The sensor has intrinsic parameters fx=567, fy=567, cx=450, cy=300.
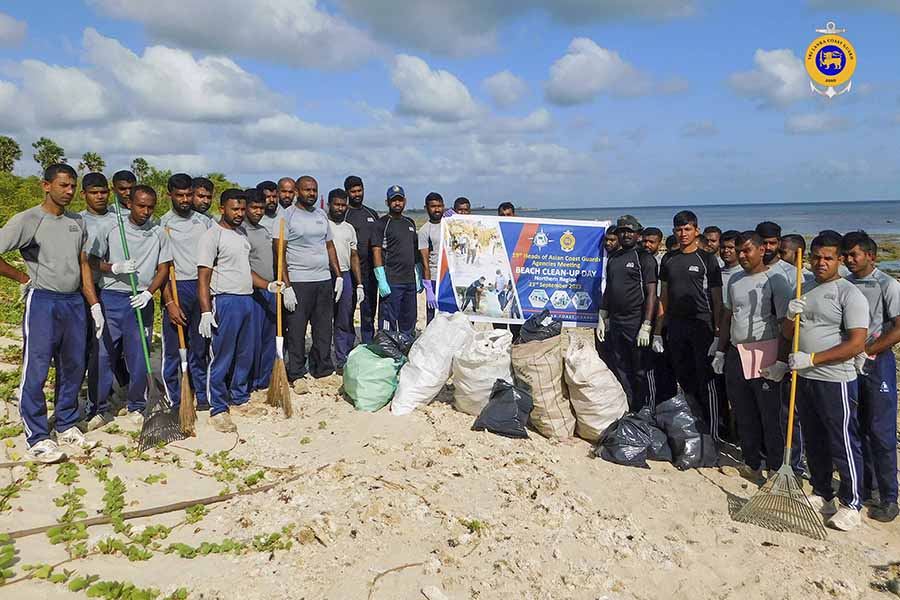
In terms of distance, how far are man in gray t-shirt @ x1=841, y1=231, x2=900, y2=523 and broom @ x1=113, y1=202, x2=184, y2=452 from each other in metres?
5.22

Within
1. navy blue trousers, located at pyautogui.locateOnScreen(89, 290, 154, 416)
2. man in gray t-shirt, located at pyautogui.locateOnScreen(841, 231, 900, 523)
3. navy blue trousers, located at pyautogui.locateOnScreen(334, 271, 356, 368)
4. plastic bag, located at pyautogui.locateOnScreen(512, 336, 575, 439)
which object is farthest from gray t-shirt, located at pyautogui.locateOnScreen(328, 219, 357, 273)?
man in gray t-shirt, located at pyautogui.locateOnScreen(841, 231, 900, 523)

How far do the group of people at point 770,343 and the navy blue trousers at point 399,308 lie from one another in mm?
2256

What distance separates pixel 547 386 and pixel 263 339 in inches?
116

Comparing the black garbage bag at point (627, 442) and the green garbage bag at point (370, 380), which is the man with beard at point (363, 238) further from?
the black garbage bag at point (627, 442)

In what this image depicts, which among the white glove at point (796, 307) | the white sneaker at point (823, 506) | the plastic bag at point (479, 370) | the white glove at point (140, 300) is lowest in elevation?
the white sneaker at point (823, 506)

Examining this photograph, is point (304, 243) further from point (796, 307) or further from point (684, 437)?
point (796, 307)

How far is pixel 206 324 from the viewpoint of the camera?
16.5 feet

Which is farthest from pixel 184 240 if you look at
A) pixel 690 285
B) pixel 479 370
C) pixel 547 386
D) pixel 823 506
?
pixel 823 506

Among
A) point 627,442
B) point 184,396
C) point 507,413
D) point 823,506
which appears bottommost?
point 823,506

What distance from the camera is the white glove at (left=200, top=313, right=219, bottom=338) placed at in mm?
5008

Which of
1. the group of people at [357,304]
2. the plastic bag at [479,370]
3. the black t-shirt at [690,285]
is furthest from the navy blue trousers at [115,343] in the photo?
the black t-shirt at [690,285]

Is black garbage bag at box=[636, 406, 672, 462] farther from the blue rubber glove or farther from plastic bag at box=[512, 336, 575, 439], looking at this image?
the blue rubber glove

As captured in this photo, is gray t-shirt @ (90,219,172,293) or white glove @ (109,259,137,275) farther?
gray t-shirt @ (90,219,172,293)

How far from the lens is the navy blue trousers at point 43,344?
416 centimetres
